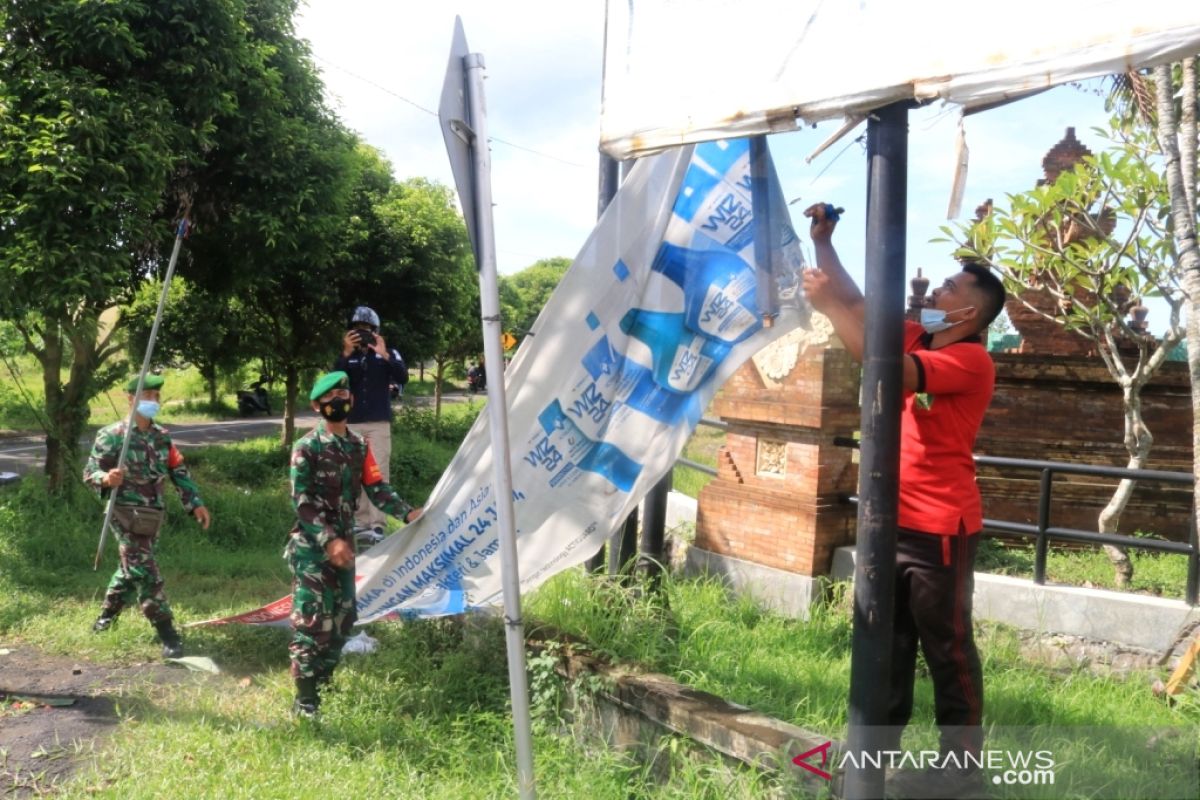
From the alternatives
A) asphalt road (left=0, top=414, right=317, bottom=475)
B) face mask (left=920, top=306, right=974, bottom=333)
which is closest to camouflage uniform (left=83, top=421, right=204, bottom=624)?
face mask (left=920, top=306, right=974, bottom=333)

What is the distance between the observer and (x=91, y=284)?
780cm

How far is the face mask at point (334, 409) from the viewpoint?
4.88m

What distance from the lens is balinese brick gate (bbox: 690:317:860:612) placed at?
19.0 feet

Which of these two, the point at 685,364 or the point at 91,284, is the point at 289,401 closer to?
the point at 91,284

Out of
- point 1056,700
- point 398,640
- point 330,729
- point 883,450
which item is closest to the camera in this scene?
point 883,450

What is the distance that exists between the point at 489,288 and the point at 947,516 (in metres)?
1.64

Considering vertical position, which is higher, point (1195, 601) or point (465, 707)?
point (1195, 601)

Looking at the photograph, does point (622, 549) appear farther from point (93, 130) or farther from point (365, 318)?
point (93, 130)

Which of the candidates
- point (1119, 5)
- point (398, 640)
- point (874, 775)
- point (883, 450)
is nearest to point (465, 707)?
point (398, 640)

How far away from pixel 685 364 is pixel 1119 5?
5.90 ft

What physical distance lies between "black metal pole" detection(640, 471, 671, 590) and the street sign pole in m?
1.83

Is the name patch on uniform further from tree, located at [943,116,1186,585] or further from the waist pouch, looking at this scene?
tree, located at [943,116,1186,585]

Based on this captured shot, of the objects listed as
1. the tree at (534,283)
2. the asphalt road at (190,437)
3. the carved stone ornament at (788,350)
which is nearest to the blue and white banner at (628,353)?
the carved stone ornament at (788,350)

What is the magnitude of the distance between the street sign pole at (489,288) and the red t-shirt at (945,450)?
1.28m
